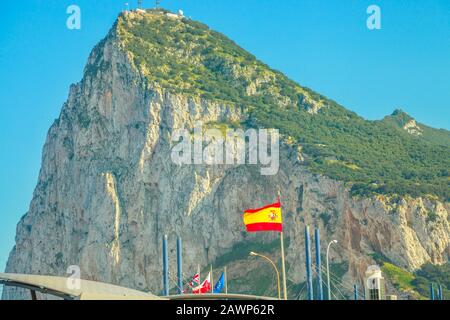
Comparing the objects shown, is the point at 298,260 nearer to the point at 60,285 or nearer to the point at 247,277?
the point at 247,277

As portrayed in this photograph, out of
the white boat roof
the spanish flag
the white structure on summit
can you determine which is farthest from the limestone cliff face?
the white boat roof

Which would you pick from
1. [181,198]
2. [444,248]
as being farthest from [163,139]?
[444,248]

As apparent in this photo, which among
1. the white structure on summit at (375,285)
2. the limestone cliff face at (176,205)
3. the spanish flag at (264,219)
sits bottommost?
the white structure on summit at (375,285)

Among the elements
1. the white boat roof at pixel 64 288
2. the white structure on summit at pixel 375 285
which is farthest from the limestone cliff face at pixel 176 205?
the white boat roof at pixel 64 288

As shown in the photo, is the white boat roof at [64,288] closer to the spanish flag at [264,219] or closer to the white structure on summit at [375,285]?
the white structure on summit at [375,285]

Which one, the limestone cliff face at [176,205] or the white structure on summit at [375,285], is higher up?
the limestone cliff face at [176,205]

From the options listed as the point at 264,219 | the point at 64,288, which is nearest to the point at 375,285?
the point at 64,288

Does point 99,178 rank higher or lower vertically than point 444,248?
higher

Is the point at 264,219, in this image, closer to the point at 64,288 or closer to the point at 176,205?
the point at 64,288
